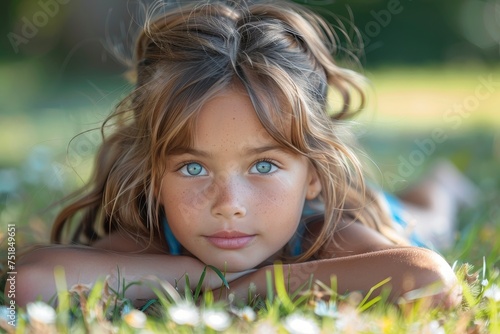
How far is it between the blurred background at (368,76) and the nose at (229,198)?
432 millimetres

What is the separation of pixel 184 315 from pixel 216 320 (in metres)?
0.07

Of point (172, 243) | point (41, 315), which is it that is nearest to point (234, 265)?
point (172, 243)

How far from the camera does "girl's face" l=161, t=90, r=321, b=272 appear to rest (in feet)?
7.00

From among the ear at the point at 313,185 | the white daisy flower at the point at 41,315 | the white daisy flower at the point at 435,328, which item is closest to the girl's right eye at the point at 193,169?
the ear at the point at 313,185

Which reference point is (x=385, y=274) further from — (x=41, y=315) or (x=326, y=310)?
(x=41, y=315)

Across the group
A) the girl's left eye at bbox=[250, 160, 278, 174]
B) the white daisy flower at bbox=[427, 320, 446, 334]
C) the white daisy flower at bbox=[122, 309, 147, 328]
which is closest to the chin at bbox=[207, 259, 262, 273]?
the girl's left eye at bbox=[250, 160, 278, 174]

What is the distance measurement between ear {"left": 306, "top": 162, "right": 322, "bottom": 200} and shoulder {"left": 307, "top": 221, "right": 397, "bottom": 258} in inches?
5.2

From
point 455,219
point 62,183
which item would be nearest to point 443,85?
point 455,219

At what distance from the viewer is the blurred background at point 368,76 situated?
3578mm

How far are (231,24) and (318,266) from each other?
0.76m

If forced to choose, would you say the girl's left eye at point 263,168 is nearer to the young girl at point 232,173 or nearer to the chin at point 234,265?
the young girl at point 232,173

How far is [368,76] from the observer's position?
18.0 ft

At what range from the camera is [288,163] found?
2.25 m

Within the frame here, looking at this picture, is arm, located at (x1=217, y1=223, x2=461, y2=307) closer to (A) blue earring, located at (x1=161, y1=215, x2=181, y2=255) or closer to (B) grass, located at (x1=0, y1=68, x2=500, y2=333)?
(B) grass, located at (x1=0, y1=68, x2=500, y2=333)
